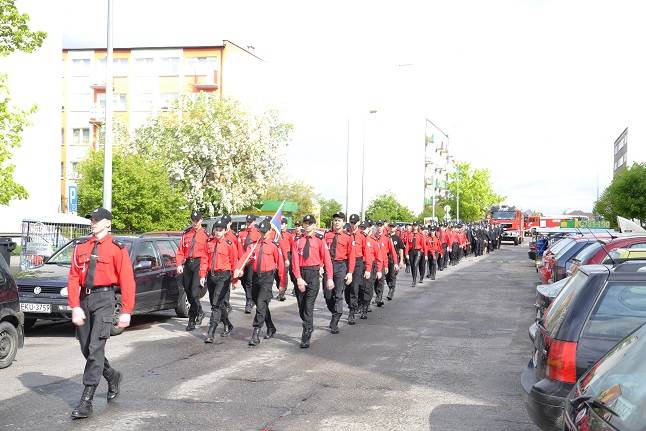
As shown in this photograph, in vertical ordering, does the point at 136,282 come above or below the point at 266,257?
below

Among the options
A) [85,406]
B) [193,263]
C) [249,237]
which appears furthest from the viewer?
[249,237]

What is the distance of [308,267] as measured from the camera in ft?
38.9

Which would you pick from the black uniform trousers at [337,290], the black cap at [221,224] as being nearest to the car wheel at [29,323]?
the black cap at [221,224]

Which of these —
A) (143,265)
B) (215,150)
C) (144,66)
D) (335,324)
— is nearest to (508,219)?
(144,66)

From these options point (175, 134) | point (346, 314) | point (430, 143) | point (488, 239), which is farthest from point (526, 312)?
point (430, 143)

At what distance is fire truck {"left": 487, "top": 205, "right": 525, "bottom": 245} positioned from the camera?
6894cm

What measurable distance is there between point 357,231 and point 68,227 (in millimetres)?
8417

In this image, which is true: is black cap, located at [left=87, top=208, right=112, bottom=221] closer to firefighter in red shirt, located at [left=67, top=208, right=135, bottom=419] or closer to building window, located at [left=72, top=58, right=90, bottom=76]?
firefighter in red shirt, located at [left=67, top=208, right=135, bottom=419]

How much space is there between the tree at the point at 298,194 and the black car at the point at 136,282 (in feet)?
156

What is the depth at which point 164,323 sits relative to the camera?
14172mm

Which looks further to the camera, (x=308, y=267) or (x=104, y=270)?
(x=308, y=267)

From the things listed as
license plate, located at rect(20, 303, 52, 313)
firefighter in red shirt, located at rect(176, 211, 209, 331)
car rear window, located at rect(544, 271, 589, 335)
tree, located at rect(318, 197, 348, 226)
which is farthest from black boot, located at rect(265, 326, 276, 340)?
tree, located at rect(318, 197, 348, 226)

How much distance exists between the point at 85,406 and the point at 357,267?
8.39 m

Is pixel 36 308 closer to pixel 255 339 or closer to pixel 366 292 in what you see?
pixel 255 339
